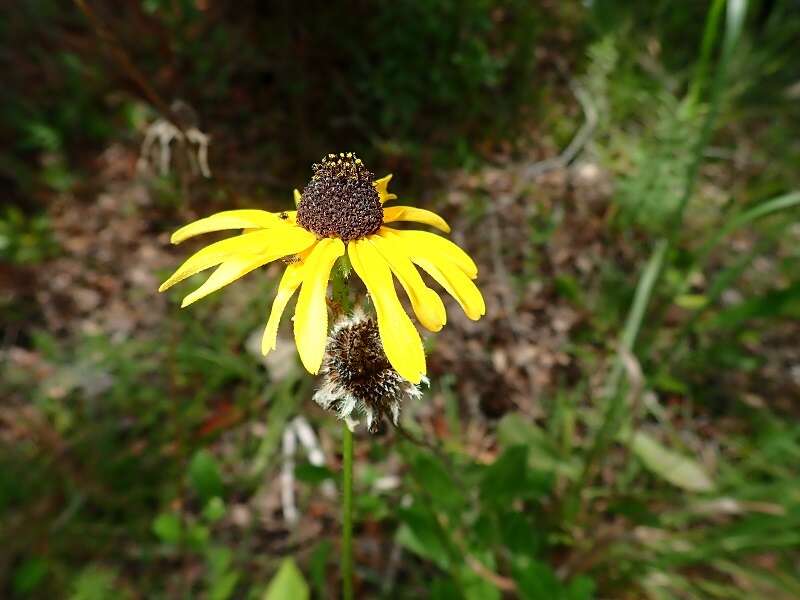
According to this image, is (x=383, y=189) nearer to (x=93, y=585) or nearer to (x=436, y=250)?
(x=436, y=250)

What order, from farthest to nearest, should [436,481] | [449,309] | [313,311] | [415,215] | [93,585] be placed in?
1. [449,309]
2. [93,585]
3. [436,481]
4. [415,215]
5. [313,311]

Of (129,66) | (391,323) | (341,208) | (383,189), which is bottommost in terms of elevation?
(391,323)

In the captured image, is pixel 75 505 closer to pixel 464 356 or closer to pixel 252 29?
pixel 464 356

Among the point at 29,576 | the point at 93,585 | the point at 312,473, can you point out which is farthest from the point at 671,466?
the point at 29,576

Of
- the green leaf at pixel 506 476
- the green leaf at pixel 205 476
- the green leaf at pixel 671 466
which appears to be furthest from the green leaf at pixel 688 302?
the green leaf at pixel 205 476

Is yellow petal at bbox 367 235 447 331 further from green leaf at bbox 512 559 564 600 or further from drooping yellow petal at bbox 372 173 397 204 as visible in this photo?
green leaf at bbox 512 559 564 600

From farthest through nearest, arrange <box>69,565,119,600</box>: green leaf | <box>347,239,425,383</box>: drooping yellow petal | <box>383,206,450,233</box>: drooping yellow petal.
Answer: <box>69,565,119,600</box>: green leaf, <box>383,206,450,233</box>: drooping yellow petal, <box>347,239,425,383</box>: drooping yellow petal

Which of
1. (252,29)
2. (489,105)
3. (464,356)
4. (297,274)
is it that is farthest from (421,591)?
(252,29)

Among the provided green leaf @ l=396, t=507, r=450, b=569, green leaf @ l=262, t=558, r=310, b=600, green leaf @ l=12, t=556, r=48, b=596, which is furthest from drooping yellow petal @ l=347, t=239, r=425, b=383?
green leaf @ l=12, t=556, r=48, b=596
